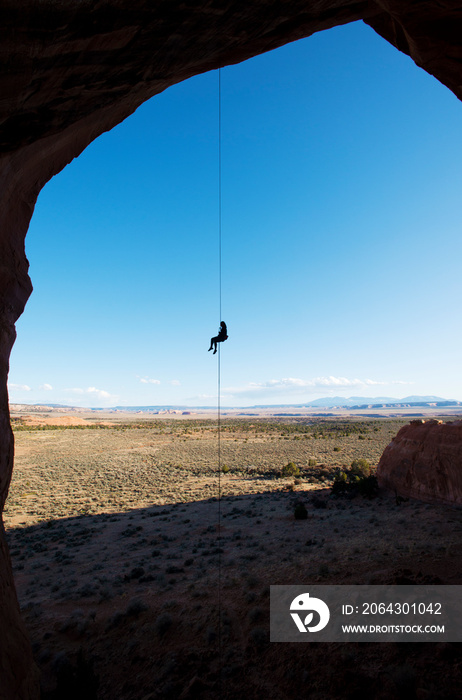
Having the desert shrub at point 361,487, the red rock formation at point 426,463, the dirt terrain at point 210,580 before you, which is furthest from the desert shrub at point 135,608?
the desert shrub at point 361,487

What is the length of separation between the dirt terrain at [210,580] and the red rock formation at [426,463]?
1.10 metres

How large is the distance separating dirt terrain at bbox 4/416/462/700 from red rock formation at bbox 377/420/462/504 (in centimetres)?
110

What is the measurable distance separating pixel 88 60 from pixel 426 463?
22.3 meters

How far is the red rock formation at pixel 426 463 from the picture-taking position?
17.3 m

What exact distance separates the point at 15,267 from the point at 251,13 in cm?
692

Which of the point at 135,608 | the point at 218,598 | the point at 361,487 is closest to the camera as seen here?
the point at 135,608

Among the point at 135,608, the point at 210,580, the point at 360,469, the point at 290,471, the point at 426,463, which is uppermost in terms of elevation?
the point at 426,463

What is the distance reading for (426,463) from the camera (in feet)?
61.9

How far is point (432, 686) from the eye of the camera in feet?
19.2

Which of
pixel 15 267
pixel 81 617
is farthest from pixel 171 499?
pixel 15 267

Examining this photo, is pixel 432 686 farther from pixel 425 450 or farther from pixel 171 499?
pixel 171 499

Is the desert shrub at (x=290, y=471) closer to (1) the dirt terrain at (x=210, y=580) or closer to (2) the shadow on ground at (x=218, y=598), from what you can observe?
(1) the dirt terrain at (x=210, y=580)

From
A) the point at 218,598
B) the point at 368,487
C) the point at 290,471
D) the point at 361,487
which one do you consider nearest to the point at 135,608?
the point at 218,598

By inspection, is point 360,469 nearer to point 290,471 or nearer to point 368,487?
point 290,471
